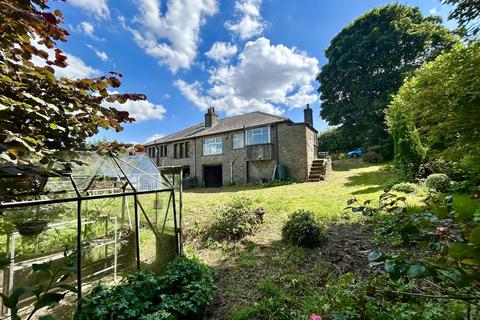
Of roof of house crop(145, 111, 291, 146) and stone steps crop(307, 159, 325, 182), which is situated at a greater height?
roof of house crop(145, 111, 291, 146)

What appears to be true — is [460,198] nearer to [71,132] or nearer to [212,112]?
[71,132]

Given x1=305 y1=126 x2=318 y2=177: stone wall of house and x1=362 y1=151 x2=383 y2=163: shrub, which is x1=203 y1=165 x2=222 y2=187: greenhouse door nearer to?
x1=305 y1=126 x2=318 y2=177: stone wall of house

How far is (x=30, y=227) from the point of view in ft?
11.2

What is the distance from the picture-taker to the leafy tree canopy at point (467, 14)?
404 centimetres

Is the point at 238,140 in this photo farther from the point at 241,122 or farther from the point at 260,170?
the point at 260,170

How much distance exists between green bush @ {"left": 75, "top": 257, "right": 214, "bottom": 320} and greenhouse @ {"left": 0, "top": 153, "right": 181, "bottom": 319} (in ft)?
2.32

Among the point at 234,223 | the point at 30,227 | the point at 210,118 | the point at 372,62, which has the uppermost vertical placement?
the point at 372,62

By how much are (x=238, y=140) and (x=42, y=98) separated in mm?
18537

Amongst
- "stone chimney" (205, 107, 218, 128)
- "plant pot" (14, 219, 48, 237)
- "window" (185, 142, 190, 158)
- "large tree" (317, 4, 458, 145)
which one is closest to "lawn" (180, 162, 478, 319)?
"plant pot" (14, 219, 48, 237)

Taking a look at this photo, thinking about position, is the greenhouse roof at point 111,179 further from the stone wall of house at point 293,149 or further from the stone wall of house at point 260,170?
the stone wall of house at point 260,170

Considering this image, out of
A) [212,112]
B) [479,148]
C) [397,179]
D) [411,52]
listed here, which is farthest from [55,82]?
Result: [411,52]

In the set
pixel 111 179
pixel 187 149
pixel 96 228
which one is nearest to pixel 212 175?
pixel 187 149

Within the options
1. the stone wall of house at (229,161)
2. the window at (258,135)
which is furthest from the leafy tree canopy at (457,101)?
the stone wall of house at (229,161)

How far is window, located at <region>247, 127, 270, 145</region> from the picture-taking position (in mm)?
18531
